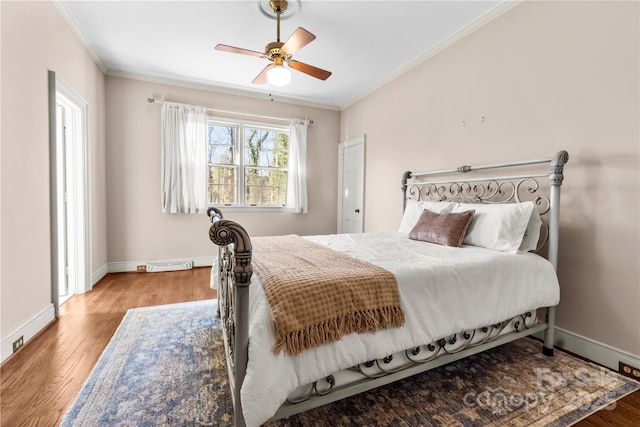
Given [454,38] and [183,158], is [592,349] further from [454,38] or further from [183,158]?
[183,158]

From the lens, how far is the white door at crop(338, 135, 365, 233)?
4566 millimetres

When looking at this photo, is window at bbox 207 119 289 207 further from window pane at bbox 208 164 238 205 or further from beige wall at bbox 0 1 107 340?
beige wall at bbox 0 1 107 340

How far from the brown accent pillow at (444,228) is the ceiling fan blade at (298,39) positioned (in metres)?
1.73

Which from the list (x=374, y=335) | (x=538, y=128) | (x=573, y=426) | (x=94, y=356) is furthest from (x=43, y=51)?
(x=573, y=426)

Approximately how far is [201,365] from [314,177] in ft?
12.1

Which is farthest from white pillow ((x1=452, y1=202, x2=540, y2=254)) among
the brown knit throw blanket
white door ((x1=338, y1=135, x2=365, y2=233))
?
white door ((x1=338, y1=135, x2=365, y2=233))

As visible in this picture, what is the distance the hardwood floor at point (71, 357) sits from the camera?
1402 millimetres

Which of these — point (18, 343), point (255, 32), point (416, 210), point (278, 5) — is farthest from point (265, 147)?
point (18, 343)

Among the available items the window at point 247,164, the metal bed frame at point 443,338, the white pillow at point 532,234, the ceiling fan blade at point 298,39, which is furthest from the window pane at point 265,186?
the white pillow at point 532,234

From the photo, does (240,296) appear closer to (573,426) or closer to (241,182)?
(573,426)

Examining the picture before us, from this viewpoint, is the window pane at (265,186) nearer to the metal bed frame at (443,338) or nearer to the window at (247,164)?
the window at (247,164)

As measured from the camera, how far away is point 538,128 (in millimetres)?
2242

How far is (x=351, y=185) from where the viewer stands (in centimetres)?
487

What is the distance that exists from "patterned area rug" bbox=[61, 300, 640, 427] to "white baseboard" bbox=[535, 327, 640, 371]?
0.11 m
